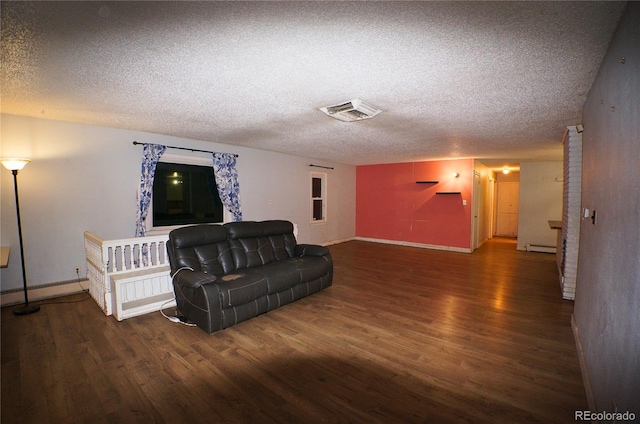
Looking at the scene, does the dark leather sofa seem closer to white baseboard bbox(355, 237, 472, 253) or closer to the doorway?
white baseboard bbox(355, 237, 472, 253)

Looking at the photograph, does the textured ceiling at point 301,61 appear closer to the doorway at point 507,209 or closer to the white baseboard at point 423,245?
the white baseboard at point 423,245

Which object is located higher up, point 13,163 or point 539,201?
point 13,163

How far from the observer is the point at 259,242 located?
4051 mm

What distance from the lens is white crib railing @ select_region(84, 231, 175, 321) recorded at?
316cm

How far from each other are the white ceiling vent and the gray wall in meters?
1.85

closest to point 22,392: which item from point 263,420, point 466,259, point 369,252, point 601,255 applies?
point 263,420

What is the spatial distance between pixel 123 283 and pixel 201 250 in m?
0.88

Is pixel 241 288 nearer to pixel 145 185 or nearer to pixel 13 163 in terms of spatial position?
pixel 145 185

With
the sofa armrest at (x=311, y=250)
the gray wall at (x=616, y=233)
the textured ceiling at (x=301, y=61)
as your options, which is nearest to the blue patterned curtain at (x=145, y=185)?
the textured ceiling at (x=301, y=61)

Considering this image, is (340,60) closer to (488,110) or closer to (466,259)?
(488,110)

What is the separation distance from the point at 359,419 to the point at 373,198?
7394 mm

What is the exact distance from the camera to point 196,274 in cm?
292

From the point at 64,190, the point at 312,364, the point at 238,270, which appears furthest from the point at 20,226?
the point at 312,364

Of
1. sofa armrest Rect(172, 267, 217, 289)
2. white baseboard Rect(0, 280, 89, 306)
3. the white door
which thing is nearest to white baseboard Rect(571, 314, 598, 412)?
sofa armrest Rect(172, 267, 217, 289)
